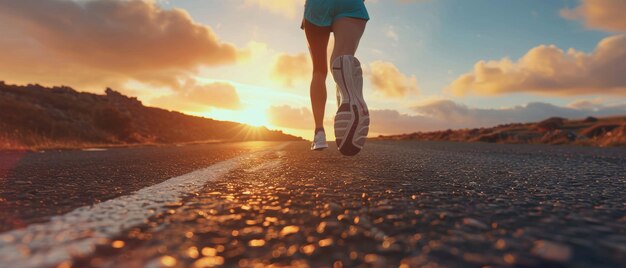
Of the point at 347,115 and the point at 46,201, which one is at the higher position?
the point at 347,115

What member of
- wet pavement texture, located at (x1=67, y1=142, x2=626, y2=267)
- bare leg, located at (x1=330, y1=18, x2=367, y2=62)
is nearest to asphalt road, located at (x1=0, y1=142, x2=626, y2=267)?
wet pavement texture, located at (x1=67, y1=142, x2=626, y2=267)

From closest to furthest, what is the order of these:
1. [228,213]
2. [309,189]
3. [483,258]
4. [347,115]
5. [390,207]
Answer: [483,258]
[228,213]
[390,207]
[309,189]
[347,115]

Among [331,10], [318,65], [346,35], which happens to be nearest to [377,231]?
[346,35]

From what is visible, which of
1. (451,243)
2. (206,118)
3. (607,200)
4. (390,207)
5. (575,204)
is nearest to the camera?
(451,243)

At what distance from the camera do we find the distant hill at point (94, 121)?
1654 inches

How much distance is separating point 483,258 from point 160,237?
816 mm

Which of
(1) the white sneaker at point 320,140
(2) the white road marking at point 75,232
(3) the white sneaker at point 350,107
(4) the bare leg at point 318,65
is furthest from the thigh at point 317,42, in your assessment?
(2) the white road marking at point 75,232

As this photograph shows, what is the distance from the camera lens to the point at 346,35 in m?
4.46

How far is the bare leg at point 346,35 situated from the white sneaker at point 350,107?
0.66ft

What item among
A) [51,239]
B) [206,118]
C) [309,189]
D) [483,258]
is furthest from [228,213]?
[206,118]

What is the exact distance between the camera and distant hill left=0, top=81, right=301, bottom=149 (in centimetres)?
4200

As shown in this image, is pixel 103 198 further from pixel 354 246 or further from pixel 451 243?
pixel 451 243

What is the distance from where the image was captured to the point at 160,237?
117cm

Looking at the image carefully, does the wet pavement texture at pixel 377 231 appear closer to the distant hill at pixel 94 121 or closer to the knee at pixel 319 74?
the knee at pixel 319 74
